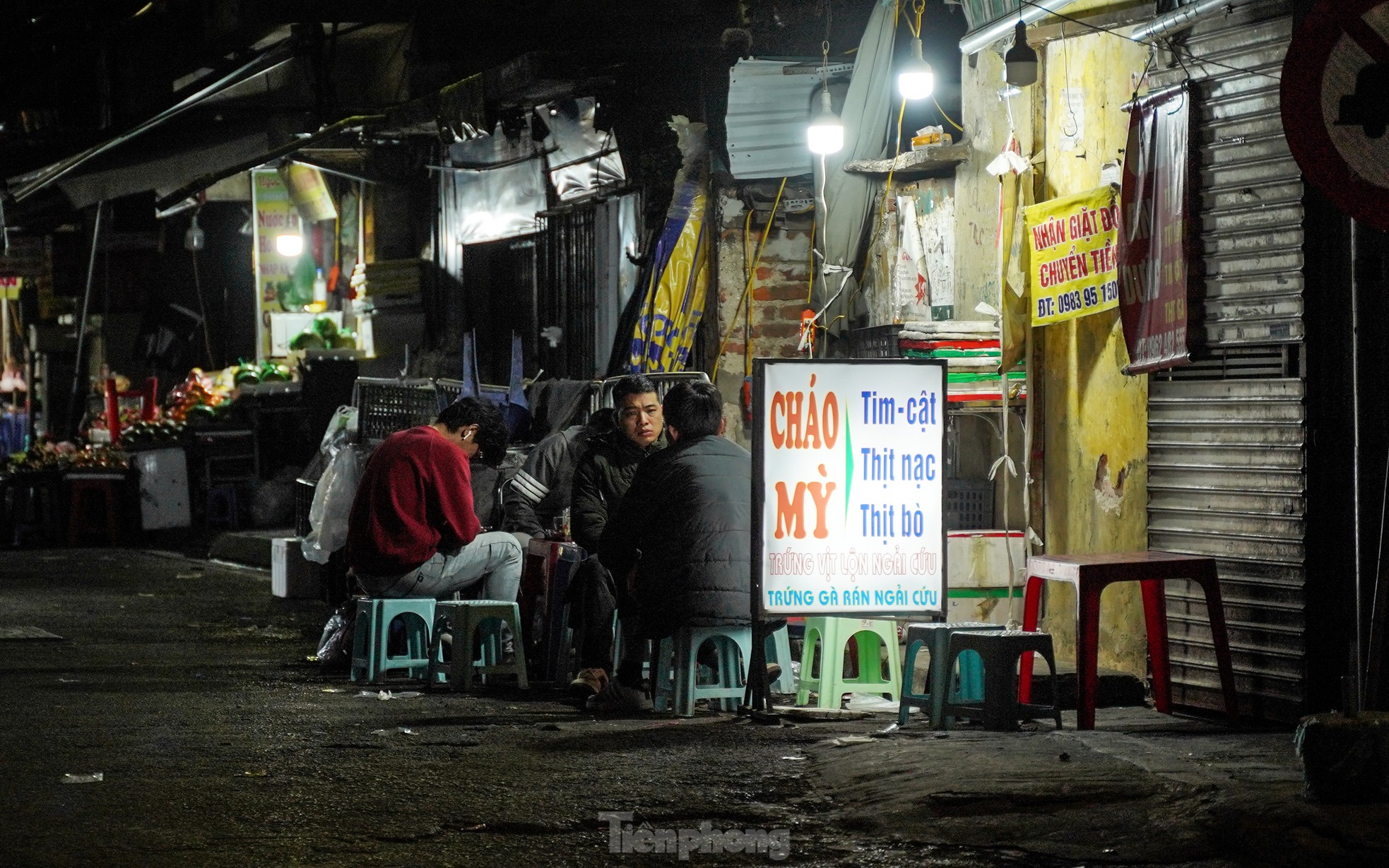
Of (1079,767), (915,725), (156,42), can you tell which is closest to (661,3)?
(915,725)

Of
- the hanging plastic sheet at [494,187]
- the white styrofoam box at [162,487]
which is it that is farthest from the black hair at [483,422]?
the white styrofoam box at [162,487]

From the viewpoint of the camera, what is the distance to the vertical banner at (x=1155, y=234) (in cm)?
870

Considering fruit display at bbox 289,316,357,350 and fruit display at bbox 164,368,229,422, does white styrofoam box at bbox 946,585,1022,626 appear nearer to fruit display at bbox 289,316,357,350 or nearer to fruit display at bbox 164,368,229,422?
fruit display at bbox 289,316,357,350

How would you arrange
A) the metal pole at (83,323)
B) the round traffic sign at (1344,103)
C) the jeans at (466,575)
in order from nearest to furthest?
the round traffic sign at (1344,103), the jeans at (466,575), the metal pole at (83,323)

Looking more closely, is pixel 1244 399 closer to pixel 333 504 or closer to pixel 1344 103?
pixel 1344 103

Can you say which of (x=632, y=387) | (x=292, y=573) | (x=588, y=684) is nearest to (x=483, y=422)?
(x=632, y=387)

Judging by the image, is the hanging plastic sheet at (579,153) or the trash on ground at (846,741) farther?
the hanging plastic sheet at (579,153)

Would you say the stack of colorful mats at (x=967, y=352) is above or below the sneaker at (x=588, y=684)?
above

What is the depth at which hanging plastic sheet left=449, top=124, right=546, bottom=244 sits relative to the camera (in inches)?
679

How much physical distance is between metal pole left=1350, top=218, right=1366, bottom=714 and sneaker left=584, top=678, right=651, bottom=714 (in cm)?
367

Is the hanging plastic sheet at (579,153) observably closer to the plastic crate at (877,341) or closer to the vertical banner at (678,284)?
the vertical banner at (678,284)

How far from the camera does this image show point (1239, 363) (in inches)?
333

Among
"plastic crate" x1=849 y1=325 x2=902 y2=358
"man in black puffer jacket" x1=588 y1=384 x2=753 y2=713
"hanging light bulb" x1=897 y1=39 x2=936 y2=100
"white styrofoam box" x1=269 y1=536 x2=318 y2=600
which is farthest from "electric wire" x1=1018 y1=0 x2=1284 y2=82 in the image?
"white styrofoam box" x1=269 y1=536 x2=318 y2=600

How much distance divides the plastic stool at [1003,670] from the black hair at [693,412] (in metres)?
1.82
